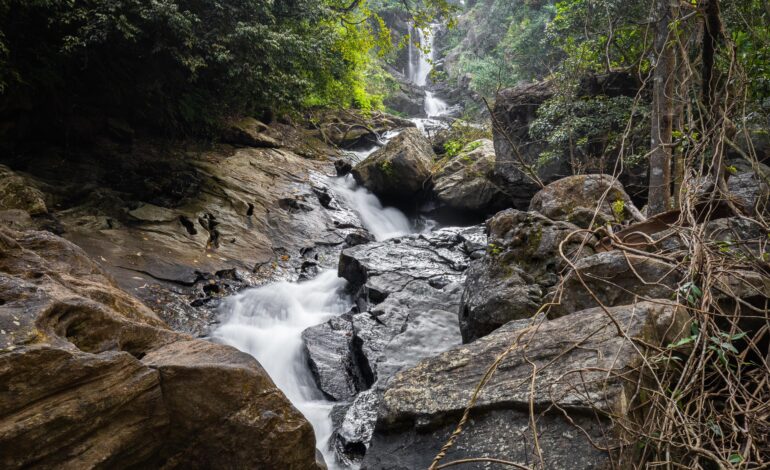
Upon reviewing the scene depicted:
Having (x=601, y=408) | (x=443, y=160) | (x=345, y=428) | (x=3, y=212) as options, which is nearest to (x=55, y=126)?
(x=3, y=212)

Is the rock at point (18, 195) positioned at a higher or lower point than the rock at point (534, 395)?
higher

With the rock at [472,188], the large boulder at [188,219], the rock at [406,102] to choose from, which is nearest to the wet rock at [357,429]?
the large boulder at [188,219]

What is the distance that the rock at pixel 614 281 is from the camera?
3.85 metres

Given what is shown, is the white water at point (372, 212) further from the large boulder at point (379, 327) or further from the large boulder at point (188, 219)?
the large boulder at point (379, 327)

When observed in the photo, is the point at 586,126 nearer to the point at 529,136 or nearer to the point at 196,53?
the point at 529,136

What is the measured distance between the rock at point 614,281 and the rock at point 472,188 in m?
7.50

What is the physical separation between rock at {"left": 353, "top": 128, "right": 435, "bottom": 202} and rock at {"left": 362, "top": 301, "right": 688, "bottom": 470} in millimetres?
Result: 9046

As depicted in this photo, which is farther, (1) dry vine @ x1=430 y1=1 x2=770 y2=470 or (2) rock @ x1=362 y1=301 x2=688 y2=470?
(2) rock @ x1=362 y1=301 x2=688 y2=470

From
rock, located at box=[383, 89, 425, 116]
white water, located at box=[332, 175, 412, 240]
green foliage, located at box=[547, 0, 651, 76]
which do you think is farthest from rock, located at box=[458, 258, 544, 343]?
rock, located at box=[383, 89, 425, 116]

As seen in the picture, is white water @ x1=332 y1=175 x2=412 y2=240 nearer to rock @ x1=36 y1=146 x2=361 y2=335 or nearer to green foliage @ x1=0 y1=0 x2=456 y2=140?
rock @ x1=36 y1=146 x2=361 y2=335

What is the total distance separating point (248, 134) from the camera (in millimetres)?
12547

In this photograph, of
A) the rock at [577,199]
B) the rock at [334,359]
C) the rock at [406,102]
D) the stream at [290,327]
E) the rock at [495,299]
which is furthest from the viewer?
the rock at [406,102]

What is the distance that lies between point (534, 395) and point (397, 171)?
32.6ft

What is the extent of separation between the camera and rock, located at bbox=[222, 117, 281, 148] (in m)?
12.2
